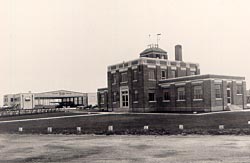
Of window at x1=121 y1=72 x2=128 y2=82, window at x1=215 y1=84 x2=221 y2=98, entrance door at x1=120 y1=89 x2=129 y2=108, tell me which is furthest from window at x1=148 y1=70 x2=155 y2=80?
window at x1=215 y1=84 x2=221 y2=98

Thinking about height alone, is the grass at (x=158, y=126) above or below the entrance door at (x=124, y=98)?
below

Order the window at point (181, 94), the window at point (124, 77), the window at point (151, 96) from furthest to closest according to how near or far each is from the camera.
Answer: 1. the window at point (124, 77)
2. the window at point (151, 96)
3. the window at point (181, 94)

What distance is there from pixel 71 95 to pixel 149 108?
1941 inches

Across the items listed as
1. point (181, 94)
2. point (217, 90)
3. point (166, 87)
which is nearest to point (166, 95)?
point (166, 87)

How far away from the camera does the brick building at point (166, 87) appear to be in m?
42.7

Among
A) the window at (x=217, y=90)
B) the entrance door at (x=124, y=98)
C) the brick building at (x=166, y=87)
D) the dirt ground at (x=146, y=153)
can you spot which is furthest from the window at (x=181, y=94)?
the dirt ground at (x=146, y=153)

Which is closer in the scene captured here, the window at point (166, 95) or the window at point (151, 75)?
the window at point (166, 95)

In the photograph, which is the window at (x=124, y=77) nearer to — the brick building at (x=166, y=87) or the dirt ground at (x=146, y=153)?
the brick building at (x=166, y=87)

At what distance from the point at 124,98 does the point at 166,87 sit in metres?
7.63

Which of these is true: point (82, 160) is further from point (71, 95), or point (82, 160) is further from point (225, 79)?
point (71, 95)

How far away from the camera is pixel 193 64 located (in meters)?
55.1

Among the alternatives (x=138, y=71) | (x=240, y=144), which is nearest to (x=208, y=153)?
(x=240, y=144)

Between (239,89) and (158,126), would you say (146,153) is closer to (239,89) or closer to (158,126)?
(158,126)

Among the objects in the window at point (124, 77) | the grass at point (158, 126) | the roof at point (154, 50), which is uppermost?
the roof at point (154, 50)
